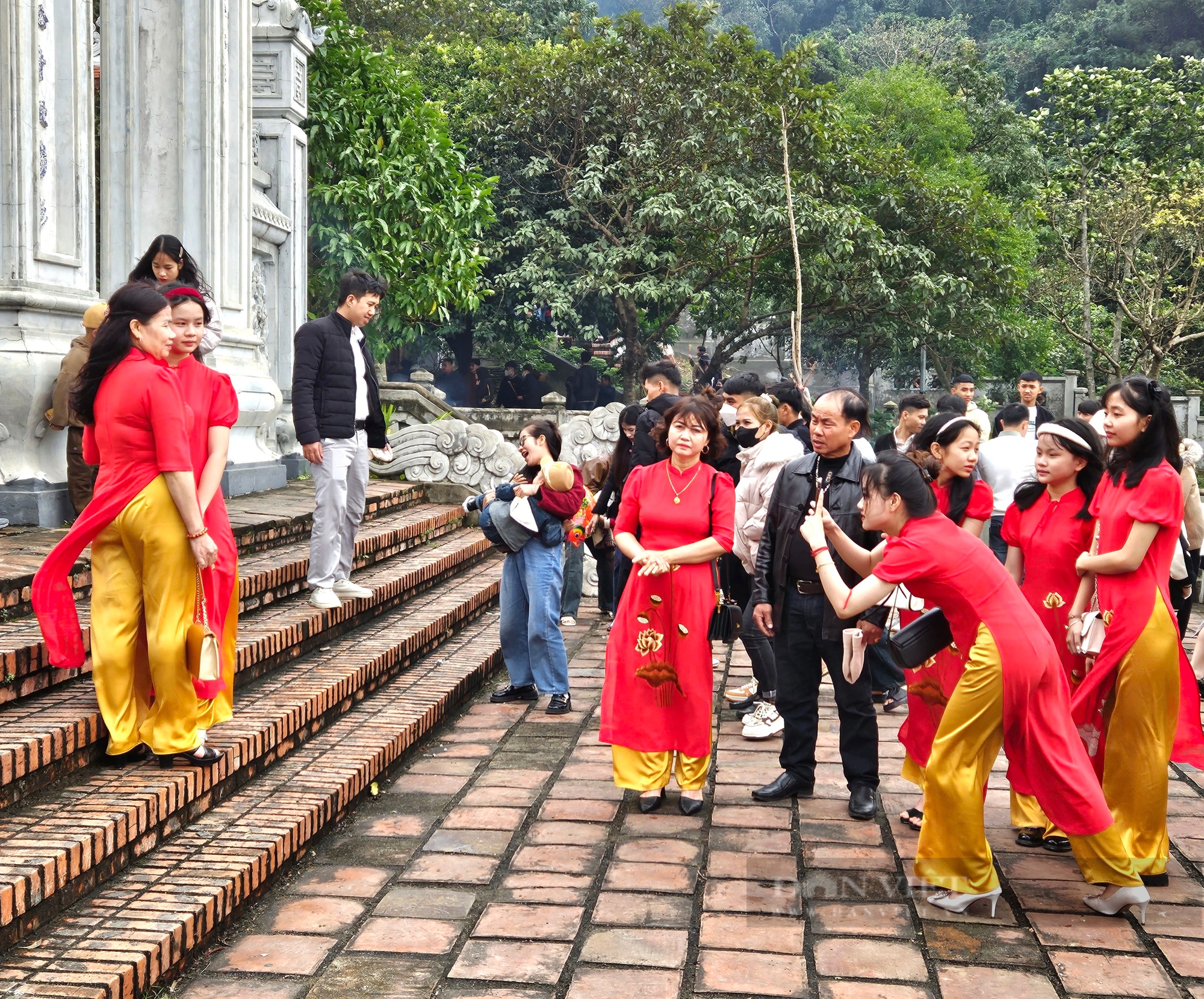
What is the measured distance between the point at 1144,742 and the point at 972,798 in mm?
723

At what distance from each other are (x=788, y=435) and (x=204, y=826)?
3204mm

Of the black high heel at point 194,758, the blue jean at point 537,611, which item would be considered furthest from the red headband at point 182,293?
the blue jean at point 537,611

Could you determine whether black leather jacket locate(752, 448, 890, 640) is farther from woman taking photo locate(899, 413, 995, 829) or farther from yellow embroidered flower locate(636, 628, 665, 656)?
yellow embroidered flower locate(636, 628, 665, 656)

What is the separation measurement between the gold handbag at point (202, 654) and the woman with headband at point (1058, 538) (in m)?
2.86

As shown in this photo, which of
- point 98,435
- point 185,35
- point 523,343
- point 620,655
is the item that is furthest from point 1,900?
point 523,343

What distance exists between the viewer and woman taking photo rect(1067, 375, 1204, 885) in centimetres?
395

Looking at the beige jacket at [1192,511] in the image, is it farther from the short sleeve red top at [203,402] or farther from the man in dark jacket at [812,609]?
the short sleeve red top at [203,402]

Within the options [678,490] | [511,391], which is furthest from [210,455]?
[511,391]

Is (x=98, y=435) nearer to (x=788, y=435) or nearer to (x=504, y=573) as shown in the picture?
(x=504, y=573)

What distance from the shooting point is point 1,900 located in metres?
2.89

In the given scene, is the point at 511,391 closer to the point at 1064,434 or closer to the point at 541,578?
the point at 541,578

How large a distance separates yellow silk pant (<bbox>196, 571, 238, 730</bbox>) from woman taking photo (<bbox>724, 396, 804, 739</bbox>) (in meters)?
2.42

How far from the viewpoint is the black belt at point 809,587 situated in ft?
15.2

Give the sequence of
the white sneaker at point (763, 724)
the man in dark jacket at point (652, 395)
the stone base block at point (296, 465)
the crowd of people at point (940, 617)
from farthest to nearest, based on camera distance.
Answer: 1. the stone base block at point (296, 465)
2. the man in dark jacket at point (652, 395)
3. the white sneaker at point (763, 724)
4. the crowd of people at point (940, 617)
